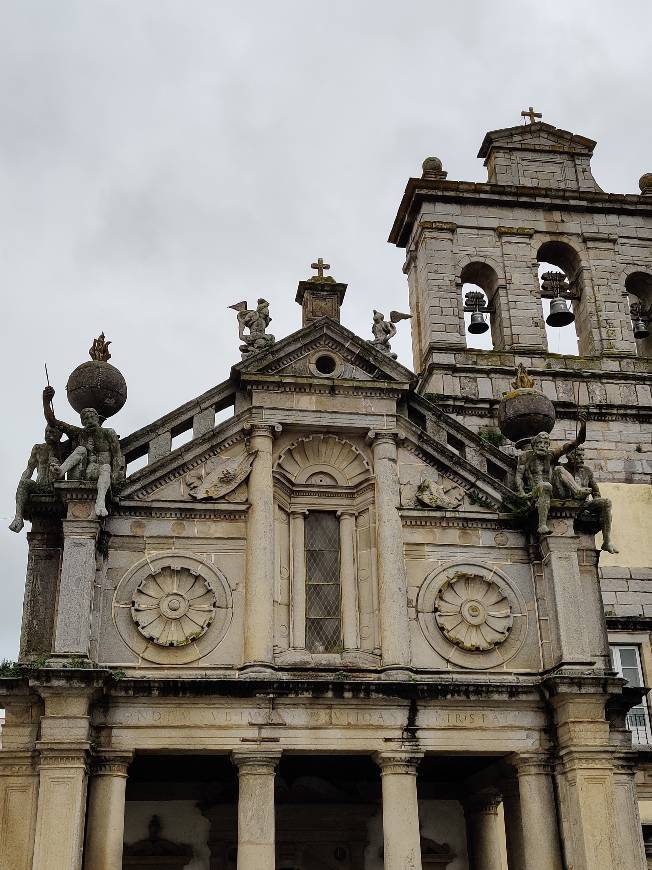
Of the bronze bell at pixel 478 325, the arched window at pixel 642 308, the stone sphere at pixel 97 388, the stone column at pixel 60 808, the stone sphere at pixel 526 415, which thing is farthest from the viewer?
the arched window at pixel 642 308

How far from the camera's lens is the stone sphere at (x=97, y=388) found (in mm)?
16906

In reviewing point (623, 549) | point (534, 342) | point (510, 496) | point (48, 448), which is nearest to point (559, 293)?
point (534, 342)

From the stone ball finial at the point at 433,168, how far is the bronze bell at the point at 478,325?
396 centimetres

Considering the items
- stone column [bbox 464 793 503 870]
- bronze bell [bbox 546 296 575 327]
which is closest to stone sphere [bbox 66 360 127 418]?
stone column [bbox 464 793 503 870]

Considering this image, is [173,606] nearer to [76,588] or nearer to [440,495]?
[76,588]

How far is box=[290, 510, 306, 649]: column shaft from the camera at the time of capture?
16.2 meters

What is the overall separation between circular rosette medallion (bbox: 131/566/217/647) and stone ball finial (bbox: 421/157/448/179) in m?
14.4

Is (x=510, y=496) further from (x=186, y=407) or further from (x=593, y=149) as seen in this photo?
(x=593, y=149)

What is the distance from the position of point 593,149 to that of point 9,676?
20.7 metres

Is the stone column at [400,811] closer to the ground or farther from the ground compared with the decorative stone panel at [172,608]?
closer to the ground

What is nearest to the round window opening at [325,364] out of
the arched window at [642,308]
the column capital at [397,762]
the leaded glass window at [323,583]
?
the leaded glass window at [323,583]

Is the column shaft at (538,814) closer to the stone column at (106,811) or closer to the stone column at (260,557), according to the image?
the stone column at (260,557)

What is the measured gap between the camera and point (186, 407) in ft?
57.6

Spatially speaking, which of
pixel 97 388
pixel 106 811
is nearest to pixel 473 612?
pixel 106 811
